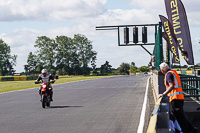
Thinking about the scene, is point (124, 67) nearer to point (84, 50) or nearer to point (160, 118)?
point (84, 50)

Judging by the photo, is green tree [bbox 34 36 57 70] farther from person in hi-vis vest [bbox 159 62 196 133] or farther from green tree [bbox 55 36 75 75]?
person in hi-vis vest [bbox 159 62 196 133]

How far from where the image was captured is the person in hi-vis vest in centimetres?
784

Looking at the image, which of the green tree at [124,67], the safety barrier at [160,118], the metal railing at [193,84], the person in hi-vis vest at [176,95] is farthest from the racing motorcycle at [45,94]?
the green tree at [124,67]

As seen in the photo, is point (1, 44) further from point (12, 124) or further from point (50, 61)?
point (12, 124)

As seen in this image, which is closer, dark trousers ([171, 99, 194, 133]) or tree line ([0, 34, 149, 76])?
dark trousers ([171, 99, 194, 133])

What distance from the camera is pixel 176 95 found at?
797 cm

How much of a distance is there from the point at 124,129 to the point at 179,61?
10.1 meters

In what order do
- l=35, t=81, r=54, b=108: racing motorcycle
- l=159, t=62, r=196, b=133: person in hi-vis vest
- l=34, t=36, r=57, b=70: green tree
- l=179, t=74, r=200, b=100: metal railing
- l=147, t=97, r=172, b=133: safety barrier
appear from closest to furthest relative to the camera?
l=147, t=97, r=172, b=133: safety barrier < l=159, t=62, r=196, b=133: person in hi-vis vest < l=179, t=74, r=200, b=100: metal railing < l=35, t=81, r=54, b=108: racing motorcycle < l=34, t=36, r=57, b=70: green tree

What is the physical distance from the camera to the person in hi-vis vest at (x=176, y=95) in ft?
25.7

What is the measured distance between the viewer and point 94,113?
41.4 ft

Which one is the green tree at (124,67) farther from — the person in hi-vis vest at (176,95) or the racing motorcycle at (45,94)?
the person in hi-vis vest at (176,95)

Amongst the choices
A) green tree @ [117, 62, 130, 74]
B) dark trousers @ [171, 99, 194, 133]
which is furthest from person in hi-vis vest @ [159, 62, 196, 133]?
green tree @ [117, 62, 130, 74]

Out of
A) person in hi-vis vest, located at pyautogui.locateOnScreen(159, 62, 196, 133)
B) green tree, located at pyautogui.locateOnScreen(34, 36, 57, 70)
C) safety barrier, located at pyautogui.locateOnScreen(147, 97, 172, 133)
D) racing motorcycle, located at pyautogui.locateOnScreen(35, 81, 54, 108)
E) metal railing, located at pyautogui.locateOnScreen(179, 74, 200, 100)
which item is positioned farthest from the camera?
green tree, located at pyautogui.locateOnScreen(34, 36, 57, 70)

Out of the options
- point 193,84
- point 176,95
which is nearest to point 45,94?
point 193,84
